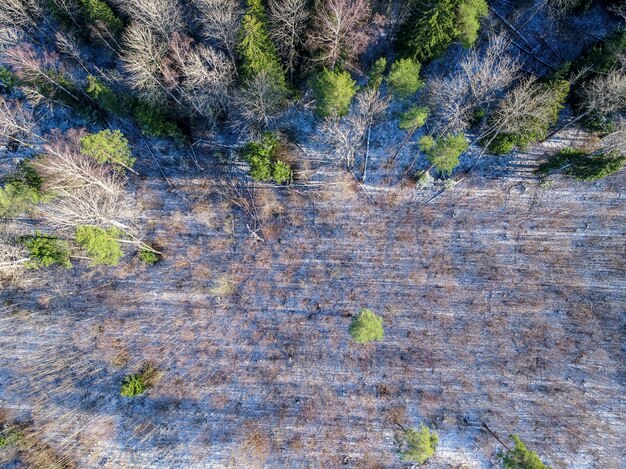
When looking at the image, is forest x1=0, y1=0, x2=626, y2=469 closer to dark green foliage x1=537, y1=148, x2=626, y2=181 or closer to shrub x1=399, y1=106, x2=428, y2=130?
dark green foliage x1=537, y1=148, x2=626, y2=181

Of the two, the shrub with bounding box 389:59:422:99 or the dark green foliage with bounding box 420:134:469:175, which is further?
the dark green foliage with bounding box 420:134:469:175

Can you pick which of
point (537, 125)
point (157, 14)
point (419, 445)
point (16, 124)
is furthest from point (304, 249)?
point (16, 124)

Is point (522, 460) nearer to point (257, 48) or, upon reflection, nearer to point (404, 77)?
point (404, 77)

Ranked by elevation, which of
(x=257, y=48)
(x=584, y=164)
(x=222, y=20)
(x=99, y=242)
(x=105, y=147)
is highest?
(x=222, y=20)

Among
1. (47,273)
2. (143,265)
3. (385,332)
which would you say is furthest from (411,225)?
(47,273)

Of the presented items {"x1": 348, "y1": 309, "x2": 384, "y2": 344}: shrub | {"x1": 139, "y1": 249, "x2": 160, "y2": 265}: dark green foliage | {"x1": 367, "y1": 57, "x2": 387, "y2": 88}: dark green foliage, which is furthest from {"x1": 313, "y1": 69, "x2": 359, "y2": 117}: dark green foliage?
{"x1": 139, "y1": 249, "x2": 160, "y2": 265}: dark green foliage
